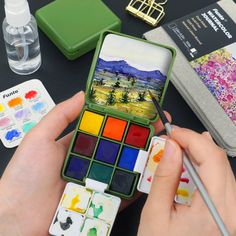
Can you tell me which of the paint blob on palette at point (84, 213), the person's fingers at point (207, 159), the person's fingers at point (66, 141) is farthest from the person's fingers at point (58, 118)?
the person's fingers at point (207, 159)

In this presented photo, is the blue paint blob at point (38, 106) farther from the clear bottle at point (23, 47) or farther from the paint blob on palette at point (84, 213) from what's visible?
the paint blob on palette at point (84, 213)

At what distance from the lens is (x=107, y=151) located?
889 mm

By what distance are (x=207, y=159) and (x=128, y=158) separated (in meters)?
0.19

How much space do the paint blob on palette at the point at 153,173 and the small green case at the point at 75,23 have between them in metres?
0.32

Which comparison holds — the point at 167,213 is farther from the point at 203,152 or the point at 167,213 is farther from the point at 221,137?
the point at 221,137

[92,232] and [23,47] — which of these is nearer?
[92,232]

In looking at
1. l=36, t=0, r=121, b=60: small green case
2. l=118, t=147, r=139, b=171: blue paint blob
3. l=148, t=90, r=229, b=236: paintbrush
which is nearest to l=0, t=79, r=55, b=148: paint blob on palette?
l=36, t=0, r=121, b=60: small green case

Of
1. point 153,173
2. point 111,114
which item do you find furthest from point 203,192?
point 111,114

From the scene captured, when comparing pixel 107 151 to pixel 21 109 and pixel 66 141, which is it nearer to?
pixel 66 141

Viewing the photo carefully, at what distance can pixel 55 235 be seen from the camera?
851 millimetres

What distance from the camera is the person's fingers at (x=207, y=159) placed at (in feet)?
2.38

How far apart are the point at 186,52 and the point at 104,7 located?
0.23 metres

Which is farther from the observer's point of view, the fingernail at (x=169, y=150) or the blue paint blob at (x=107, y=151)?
the blue paint blob at (x=107, y=151)

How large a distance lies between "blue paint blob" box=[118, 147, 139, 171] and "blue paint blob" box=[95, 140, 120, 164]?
0.01m
